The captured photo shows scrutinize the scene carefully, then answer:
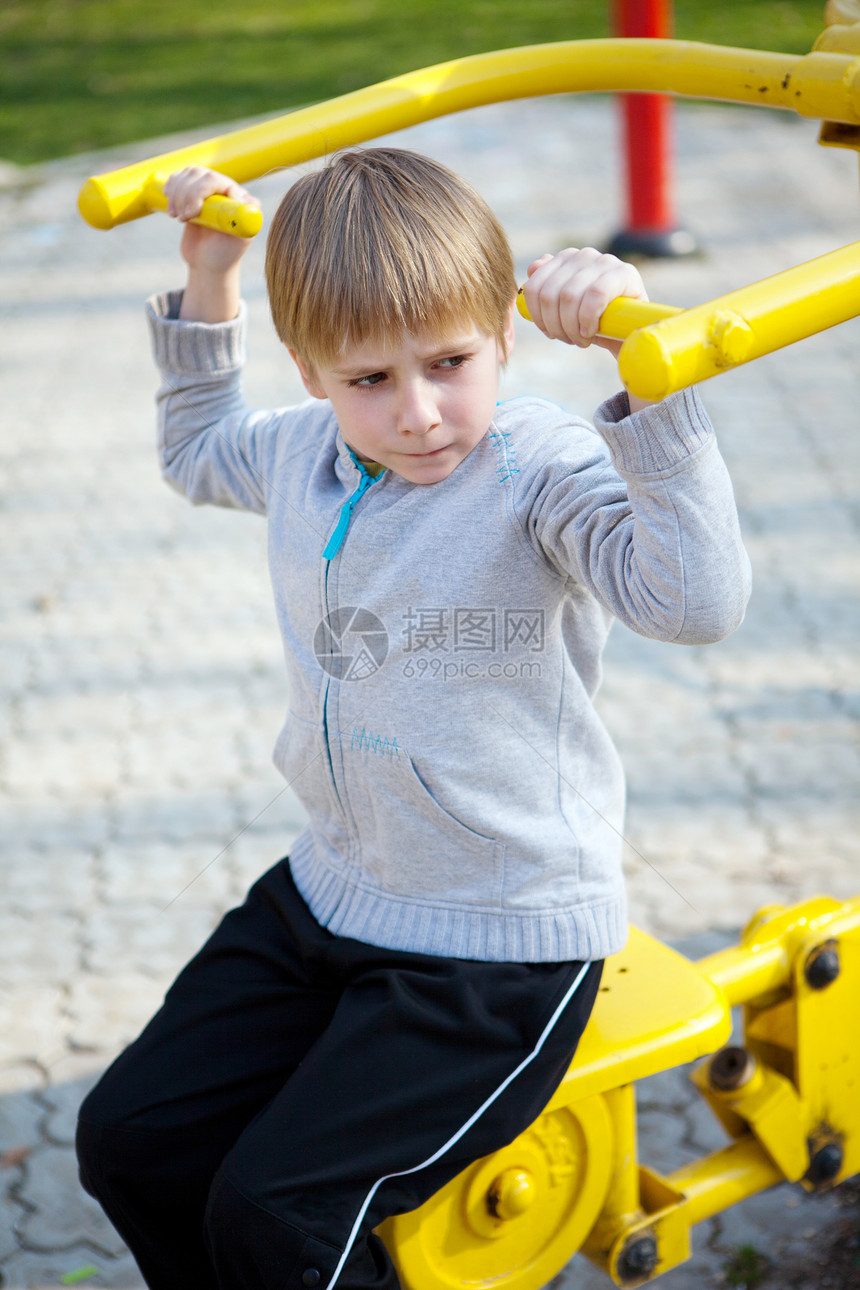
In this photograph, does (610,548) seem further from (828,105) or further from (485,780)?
(828,105)

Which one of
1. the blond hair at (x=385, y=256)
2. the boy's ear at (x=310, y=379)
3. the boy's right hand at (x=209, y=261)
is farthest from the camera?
the boy's right hand at (x=209, y=261)

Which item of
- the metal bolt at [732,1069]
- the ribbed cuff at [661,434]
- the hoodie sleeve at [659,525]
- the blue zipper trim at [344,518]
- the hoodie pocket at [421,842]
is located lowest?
the metal bolt at [732,1069]

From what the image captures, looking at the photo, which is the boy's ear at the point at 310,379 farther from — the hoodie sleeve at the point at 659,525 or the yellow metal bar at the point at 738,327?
the yellow metal bar at the point at 738,327

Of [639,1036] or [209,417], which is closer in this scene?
[639,1036]

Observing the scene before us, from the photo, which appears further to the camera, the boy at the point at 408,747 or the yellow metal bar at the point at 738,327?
the boy at the point at 408,747

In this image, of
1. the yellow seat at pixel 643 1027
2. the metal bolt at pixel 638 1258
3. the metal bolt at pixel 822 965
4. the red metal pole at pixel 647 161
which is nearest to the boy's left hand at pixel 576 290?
the yellow seat at pixel 643 1027

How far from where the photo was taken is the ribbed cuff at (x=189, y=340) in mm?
1525

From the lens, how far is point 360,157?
47.8 inches

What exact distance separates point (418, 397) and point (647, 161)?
14.4 feet

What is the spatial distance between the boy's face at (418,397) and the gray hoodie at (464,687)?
0.15 feet

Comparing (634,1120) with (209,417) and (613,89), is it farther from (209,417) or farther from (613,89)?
(613,89)

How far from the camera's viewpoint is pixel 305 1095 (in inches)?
48.4

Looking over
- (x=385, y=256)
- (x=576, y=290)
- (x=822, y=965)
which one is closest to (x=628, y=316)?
(x=576, y=290)

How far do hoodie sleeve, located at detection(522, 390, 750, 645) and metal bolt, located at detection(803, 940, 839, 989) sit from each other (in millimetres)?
586
